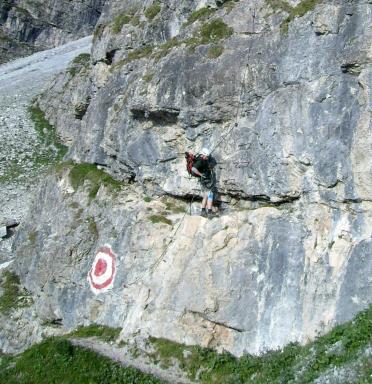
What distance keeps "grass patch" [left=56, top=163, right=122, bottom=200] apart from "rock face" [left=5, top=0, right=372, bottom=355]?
358mm

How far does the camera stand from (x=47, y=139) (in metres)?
55.1

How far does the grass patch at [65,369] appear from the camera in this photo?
18203 mm

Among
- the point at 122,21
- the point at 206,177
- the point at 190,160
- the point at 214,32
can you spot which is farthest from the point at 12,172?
the point at 206,177

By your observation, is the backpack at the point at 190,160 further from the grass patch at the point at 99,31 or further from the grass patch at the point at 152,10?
the grass patch at the point at 99,31

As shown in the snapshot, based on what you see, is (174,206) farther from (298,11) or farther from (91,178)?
(298,11)

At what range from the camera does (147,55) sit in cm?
2762

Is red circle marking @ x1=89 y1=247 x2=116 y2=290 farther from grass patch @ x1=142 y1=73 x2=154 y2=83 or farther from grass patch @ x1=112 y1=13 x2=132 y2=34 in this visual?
grass patch @ x1=112 y1=13 x2=132 y2=34

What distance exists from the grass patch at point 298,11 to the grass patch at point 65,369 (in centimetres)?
1391

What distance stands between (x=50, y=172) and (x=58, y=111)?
97.1ft

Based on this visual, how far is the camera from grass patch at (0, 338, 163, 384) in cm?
1820

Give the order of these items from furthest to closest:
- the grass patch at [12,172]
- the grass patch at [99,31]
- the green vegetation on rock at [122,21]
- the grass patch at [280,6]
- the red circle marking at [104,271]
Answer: the grass patch at [12,172], the grass patch at [99,31], the green vegetation on rock at [122,21], the red circle marking at [104,271], the grass patch at [280,6]

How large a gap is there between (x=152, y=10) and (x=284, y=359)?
22.2m

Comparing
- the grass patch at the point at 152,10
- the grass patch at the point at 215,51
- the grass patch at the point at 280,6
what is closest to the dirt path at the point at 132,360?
the grass patch at the point at 215,51

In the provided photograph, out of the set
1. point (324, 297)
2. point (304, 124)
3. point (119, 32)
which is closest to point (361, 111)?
point (304, 124)
